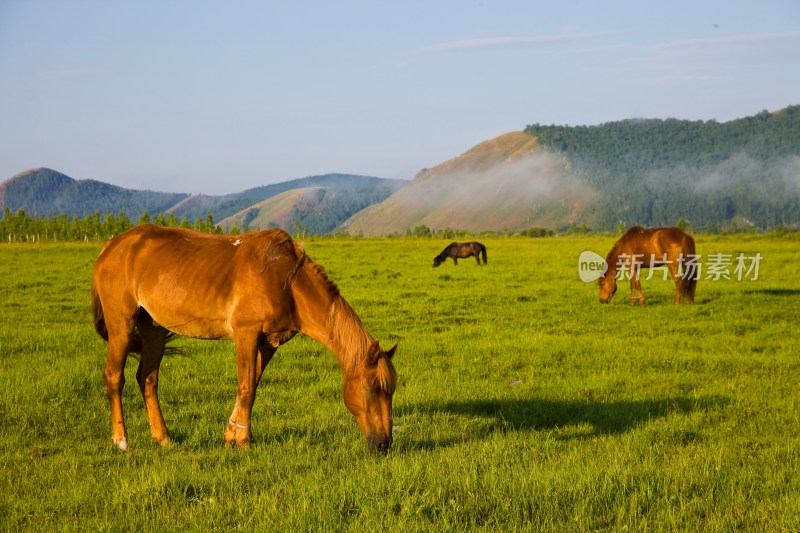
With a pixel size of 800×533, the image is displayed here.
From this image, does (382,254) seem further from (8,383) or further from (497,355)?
(8,383)

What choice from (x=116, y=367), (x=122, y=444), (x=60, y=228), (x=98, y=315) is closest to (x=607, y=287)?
(x=98, y=315)

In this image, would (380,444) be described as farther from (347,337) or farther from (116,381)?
(116,381)

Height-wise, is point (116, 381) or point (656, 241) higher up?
point (656, 241)

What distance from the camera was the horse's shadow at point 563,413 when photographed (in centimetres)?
894

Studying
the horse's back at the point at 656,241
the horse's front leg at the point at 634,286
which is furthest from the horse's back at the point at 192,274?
the horse's back at the point at 656,241

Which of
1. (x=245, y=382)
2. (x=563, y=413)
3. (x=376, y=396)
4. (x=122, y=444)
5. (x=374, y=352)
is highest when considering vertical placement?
(x=374, y=352)

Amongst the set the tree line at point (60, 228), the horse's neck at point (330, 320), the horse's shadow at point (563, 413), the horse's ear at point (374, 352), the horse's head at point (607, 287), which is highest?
the tree line at point (60, 228)

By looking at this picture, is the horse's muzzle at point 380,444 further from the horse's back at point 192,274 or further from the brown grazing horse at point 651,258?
the brown grazing horse at point 651,258

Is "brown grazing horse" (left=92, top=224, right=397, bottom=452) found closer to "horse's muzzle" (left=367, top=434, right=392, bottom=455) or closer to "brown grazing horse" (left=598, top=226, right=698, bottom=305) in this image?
"horse's muzzle" (left=367, top=434, right=392, bottom=455)

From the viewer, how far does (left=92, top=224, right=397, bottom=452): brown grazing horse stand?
7301 millimetres

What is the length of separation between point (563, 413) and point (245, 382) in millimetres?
4378

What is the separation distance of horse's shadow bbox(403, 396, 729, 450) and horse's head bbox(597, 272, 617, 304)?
1308 cm

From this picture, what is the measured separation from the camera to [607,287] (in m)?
24.0

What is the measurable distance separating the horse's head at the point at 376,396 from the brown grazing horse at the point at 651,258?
1751 cm
